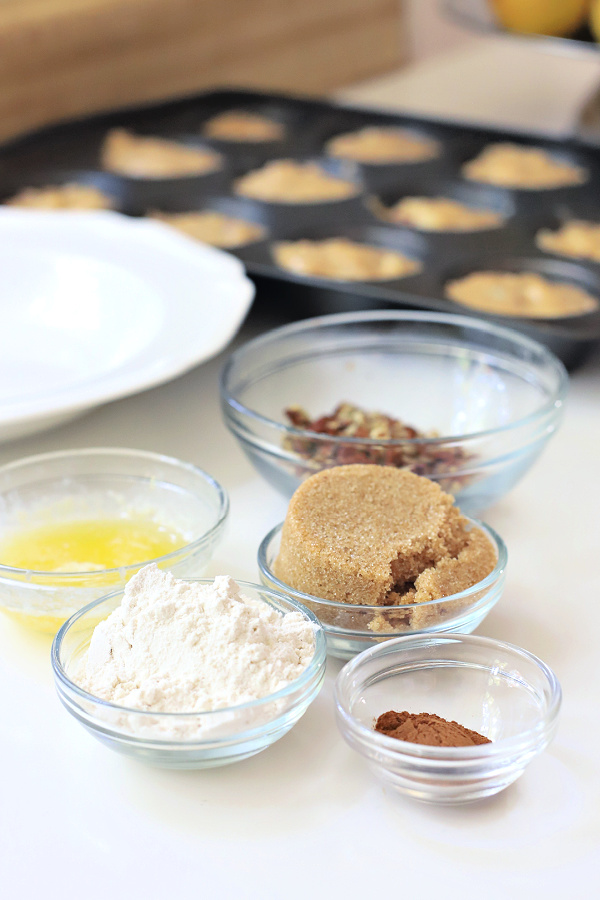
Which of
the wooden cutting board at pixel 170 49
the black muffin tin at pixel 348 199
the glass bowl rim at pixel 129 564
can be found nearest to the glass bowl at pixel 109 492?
the glass bowl rim at pixel 129 564

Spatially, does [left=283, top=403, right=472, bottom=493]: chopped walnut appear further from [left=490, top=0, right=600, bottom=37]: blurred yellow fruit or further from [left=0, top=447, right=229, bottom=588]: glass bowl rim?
[left=490, top=0, right=600, bottom=37]: blurred yellow fruit

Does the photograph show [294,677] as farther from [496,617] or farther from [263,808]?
[496,617]

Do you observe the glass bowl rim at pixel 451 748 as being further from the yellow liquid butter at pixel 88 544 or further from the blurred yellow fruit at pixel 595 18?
the blurred yellow fruit at pixel 595 18

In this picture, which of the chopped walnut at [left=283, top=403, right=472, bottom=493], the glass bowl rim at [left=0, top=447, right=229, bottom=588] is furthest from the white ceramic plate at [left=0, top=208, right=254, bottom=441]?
the chopped walnut at [left=283, top=403, right=472, bottom=493]

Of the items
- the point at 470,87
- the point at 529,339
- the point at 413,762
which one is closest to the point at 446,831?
the point at 413,762

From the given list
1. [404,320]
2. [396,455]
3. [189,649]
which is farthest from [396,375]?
[189,649]

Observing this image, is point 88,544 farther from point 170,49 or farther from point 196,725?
point 170,49

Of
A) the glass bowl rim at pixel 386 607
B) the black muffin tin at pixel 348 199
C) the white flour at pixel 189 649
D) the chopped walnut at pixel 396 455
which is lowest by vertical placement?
the black muffin tin at pixel 348 199
